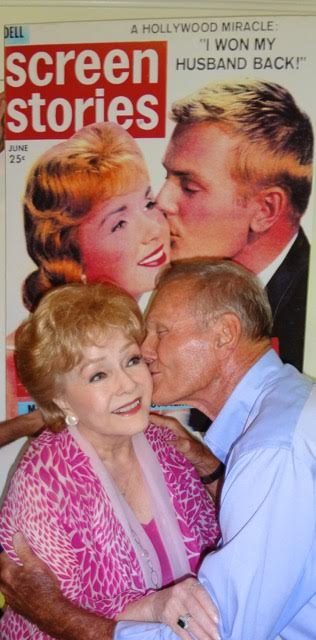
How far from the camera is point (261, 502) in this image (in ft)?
3.18

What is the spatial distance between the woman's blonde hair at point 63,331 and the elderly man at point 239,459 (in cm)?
7

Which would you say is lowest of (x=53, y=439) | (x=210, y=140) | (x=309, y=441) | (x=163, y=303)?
(x=53, y=439)

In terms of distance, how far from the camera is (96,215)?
1.56 meters

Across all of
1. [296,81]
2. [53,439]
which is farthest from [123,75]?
[53,439]

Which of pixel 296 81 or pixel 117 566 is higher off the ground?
pixel 296 81

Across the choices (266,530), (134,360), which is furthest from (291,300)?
(266,530)

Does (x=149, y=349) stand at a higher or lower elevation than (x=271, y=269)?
lower

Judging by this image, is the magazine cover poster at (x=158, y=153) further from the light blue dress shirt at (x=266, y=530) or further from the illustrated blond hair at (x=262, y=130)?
the light blue dress shirt at (x=266, y=530)

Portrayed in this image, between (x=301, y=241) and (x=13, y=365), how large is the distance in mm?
756

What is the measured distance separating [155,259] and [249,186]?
28 cm

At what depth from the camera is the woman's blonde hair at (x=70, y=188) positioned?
5.08 ft

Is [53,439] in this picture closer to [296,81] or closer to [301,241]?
[301,241]

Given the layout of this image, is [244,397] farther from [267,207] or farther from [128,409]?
[267,207]

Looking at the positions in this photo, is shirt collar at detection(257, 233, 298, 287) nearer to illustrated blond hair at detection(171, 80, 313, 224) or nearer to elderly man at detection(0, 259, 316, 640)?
illustrated blond hair at detection(171, 80, 313, 224)
